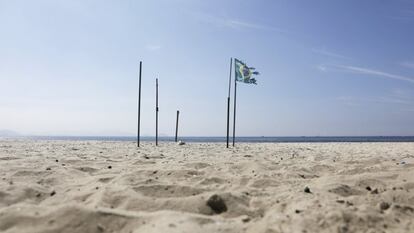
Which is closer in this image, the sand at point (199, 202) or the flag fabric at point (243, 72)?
the sand at point (199, 202)

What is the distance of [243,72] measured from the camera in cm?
1870

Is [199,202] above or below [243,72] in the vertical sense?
below

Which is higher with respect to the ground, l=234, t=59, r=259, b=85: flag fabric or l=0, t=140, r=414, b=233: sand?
l=234, t=59, r=259, b=85: flag fabric

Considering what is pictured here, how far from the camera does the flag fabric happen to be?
61.3 ft

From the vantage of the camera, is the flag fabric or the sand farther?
the flag fabric

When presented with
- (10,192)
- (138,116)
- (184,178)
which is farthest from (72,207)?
(138,116)

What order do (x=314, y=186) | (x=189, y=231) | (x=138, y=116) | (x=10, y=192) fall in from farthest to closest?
1. (x=138, y=116)
2. (x=314, y=186)
3. (x=10, y=192)
4. (x=189, y=231)

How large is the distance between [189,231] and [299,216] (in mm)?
1025

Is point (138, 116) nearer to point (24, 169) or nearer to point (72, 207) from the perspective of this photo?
point (24, 169)


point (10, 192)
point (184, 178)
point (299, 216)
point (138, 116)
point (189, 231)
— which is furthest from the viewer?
point (138, 116)

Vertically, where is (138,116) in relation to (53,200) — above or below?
above

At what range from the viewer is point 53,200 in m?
3.78

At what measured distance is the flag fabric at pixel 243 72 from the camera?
18672 mm

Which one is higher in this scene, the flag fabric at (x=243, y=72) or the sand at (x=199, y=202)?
the flag fabric at (x=243, y=72)
